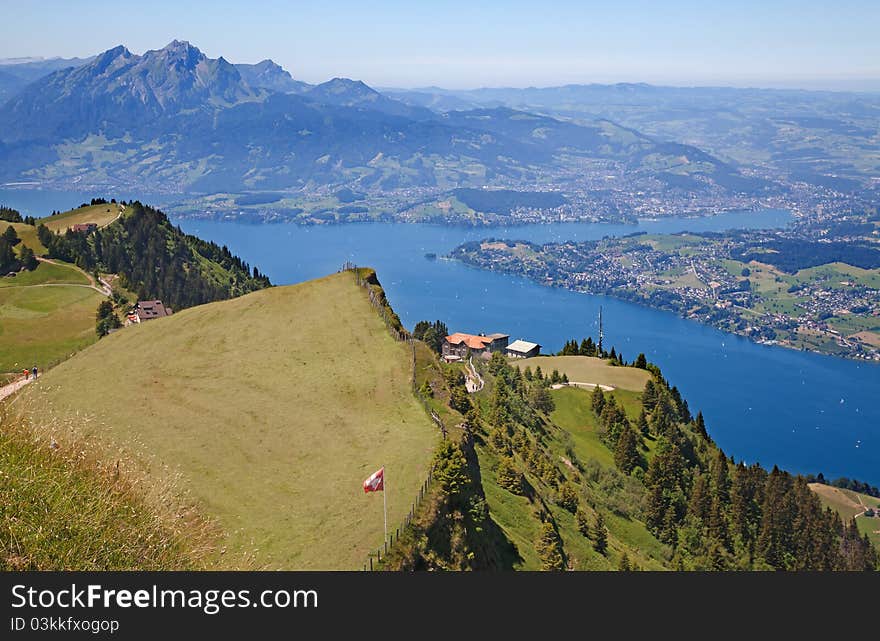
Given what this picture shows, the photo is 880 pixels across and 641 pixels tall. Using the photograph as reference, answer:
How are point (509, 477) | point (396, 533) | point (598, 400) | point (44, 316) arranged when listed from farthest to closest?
point (44, 316) < point (598, 400) < point (509, 477) < point (396, 533)

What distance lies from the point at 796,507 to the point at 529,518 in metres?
45.3

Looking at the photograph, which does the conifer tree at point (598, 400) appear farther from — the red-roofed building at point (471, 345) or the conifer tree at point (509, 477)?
the conifer tree at point (509, 477)

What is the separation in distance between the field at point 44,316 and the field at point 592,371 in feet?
183

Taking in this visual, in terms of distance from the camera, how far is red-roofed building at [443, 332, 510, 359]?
109625 millimetres

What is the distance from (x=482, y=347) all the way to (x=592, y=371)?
25.6 metres

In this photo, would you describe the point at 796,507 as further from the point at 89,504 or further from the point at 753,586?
the point at 89,504

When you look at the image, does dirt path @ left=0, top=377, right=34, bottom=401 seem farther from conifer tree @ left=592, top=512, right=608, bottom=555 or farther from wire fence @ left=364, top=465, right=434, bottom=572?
conifer tree @ left=592, top=512, right=608, bottom=555

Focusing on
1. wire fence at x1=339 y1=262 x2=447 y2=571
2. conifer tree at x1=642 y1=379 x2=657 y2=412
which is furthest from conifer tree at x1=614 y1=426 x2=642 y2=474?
wire fence at x1=339 y1=262 x2=447 y2=571

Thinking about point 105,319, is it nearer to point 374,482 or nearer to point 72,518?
point 374,482

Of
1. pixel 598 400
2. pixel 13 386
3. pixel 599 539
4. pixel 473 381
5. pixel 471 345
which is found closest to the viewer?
pixel 599 539

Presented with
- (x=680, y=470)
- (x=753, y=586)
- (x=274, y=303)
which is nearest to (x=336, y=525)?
(x=753, y=586)

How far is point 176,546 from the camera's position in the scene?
713 inches

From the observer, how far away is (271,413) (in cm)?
3362


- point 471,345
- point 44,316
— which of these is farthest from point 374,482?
point 471,345
